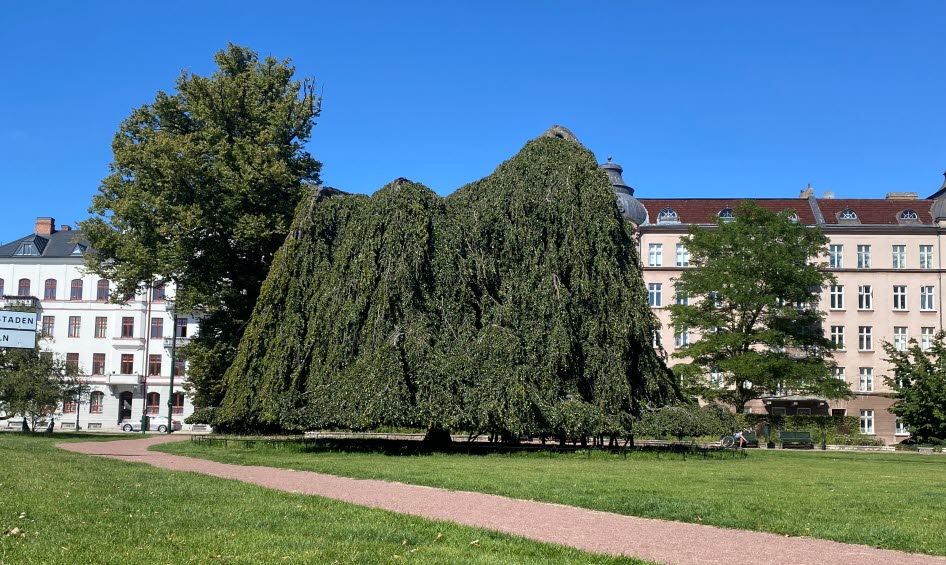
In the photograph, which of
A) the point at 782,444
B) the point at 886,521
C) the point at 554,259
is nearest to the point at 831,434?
the point at 782,444

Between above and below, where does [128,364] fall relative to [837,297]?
below

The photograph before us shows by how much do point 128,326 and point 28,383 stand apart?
2773 centimetres

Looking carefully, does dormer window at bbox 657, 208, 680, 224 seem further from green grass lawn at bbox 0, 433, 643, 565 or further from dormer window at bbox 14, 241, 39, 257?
green grass lawn at bbox 0, 433, 643, 565

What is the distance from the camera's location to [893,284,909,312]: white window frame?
52469mm

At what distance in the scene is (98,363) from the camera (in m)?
57.8

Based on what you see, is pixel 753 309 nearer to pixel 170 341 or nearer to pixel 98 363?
pixel 170 341

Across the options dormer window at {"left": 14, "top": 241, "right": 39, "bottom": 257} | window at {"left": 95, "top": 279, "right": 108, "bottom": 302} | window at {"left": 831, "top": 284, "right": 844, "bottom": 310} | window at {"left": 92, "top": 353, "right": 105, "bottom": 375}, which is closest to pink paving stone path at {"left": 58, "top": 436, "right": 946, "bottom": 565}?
window at {"left": 831, "top": 284, "right": 844, "bottom": 310}

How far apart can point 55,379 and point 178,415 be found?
24.0 m

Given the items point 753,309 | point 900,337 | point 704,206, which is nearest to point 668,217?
point 704,206

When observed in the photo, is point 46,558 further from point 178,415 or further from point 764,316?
point 178,415

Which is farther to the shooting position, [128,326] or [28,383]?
[128,326]

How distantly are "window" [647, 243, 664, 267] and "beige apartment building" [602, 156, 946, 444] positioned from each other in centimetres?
6

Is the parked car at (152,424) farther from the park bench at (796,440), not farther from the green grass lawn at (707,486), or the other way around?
the park bench at (796,440)

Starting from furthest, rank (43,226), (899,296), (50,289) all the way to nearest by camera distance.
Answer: (43,226)
(50,289)
(899,296)
